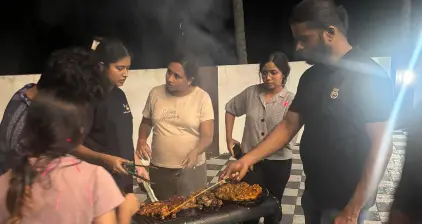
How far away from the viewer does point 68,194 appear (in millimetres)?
1682

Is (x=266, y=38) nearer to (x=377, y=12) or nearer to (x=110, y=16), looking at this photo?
(x=377, y=12)

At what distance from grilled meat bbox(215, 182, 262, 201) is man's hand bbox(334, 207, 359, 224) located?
883mm

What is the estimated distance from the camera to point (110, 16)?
1090 cm

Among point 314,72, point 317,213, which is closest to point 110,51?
point 314,72

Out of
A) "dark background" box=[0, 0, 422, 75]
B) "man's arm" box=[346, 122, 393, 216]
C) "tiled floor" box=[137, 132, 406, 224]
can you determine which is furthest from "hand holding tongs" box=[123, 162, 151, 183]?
"dark background" box=[0, 0, 422, 75]

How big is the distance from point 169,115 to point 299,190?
8.80 feet

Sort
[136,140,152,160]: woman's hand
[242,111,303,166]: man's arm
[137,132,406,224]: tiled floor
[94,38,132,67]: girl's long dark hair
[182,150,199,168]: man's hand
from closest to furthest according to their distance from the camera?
[242,111,303,166]: man's arm < [94,38,132,67]: girl's long dark hair < [182,150,199,168]: man's hand < [136,140,152,160]: woman's hand < [137,132,406,224]: tiled floor

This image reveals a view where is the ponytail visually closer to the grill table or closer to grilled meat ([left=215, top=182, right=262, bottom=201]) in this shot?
the grill table

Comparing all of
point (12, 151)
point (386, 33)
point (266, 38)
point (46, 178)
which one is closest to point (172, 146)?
point (12, 151)

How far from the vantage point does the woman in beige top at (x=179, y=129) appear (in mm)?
3812

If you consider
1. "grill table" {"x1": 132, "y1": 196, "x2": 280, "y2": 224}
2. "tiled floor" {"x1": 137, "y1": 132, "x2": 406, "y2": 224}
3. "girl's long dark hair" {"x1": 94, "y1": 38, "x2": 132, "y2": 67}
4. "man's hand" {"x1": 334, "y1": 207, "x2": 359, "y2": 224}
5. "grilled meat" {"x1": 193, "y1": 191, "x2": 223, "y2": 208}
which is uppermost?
"girl's long dark hair" {"x1": 94, "y1": 38, "x2": 132, "y2": 67}

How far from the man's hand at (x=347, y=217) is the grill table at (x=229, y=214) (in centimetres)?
79

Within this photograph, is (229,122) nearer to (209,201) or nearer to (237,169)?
(209,201)

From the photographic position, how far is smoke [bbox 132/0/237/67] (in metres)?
9.41
